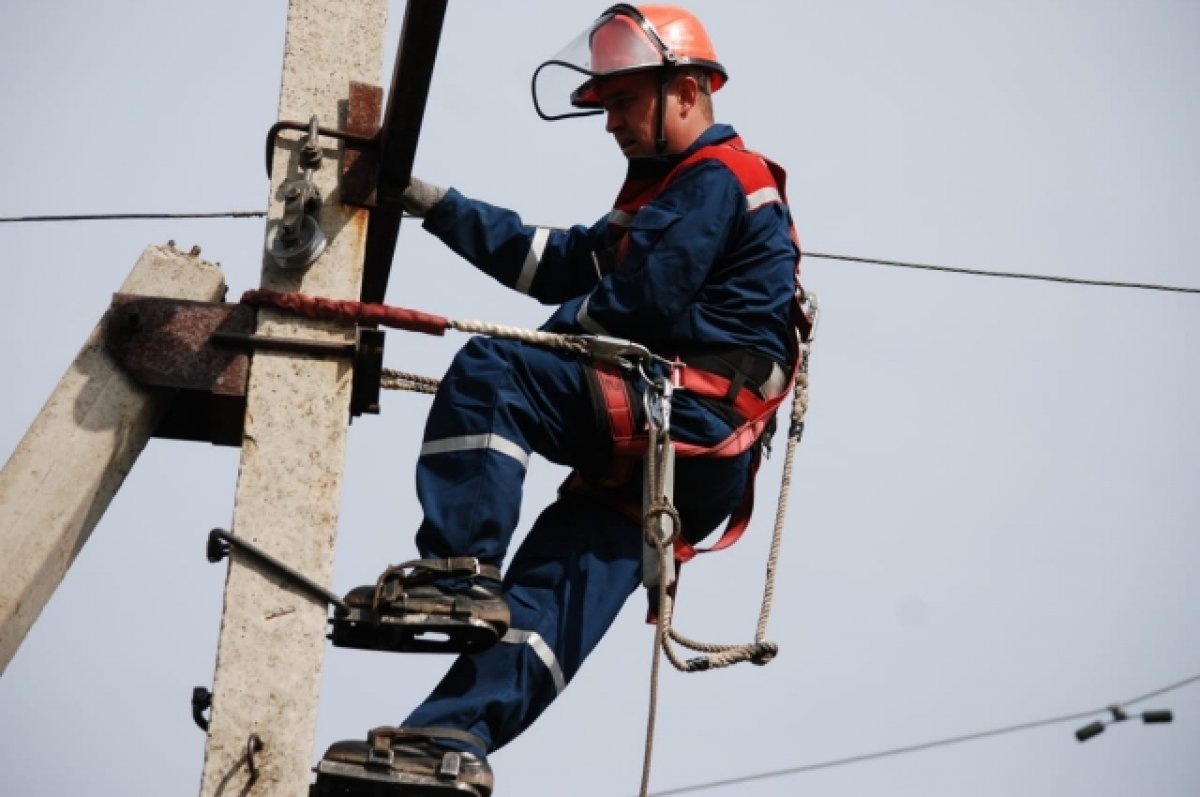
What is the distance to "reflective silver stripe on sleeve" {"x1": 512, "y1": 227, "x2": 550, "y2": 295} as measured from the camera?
5867mm

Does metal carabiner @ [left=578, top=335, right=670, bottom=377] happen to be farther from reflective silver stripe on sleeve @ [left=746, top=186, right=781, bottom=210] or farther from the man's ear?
the man's ear

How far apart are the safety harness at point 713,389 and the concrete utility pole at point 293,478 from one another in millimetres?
734

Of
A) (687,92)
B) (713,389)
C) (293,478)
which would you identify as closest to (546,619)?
(713,389)

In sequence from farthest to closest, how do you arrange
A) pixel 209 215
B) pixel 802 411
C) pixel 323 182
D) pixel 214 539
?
pixel 209 215, pixel 802 411, pixel 323 182, pixel 214 539

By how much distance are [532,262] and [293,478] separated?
147 cm

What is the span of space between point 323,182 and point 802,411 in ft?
4.92

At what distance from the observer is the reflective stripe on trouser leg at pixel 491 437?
488cm

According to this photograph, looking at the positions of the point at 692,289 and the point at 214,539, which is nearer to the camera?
the point at 214,539

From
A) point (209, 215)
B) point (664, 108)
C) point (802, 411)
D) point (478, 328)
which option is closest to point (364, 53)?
point (478, 328)

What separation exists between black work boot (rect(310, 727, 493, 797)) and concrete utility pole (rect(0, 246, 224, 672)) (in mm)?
705

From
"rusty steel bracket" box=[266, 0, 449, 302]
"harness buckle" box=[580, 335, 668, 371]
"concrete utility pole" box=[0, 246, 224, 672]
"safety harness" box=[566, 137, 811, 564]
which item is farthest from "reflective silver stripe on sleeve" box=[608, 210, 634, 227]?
"concrete utility pole" box=[0, 246, 224, 672]

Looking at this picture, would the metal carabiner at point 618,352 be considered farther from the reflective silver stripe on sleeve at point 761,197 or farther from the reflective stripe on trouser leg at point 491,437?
the reflective silver stripe on sleeve at point 761,197

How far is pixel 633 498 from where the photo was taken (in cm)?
537

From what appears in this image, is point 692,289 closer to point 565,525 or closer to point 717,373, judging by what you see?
point 717,373
